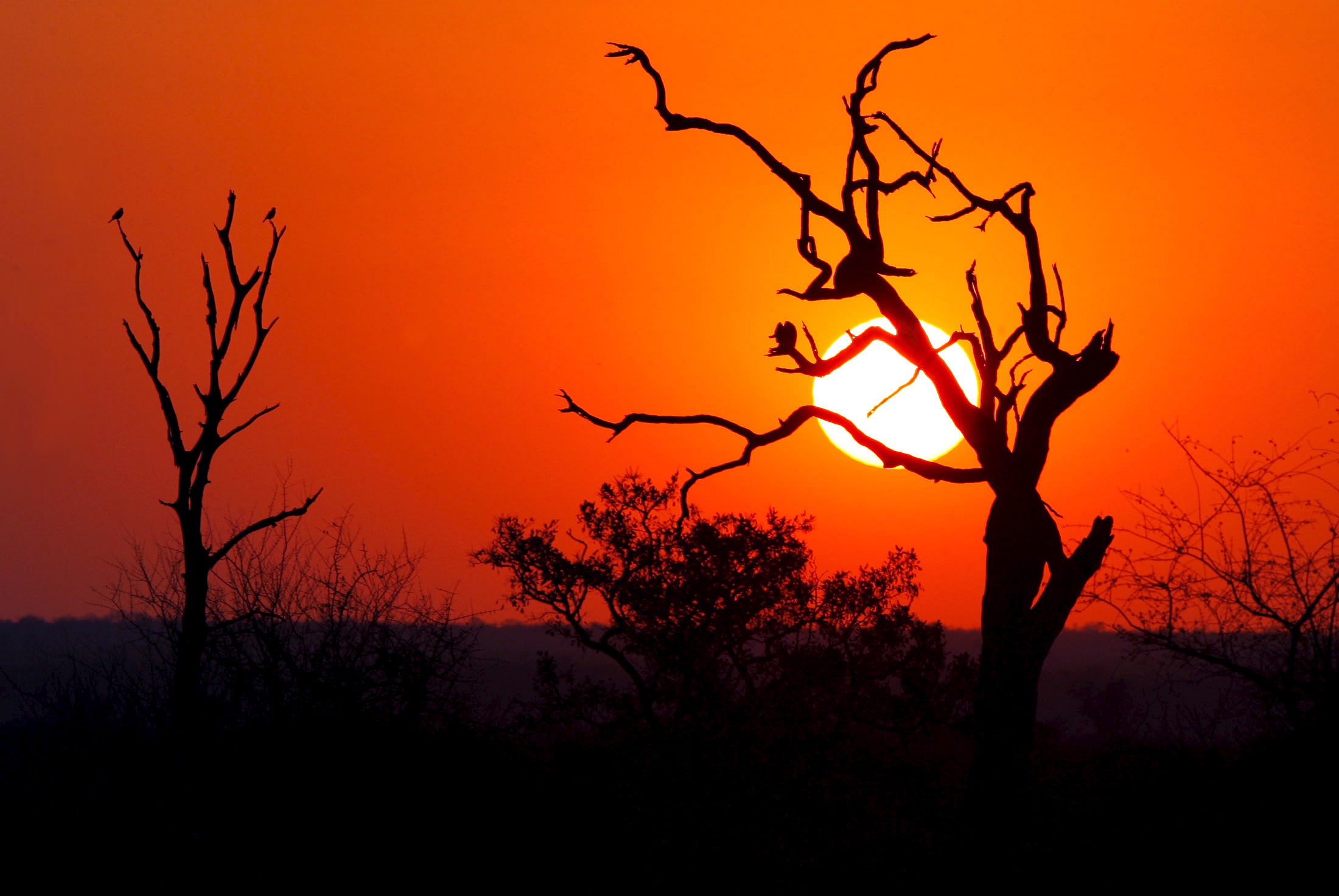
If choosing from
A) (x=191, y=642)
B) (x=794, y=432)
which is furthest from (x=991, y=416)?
(x=191, y=642)

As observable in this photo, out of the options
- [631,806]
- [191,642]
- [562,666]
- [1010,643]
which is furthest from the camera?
[562,666]

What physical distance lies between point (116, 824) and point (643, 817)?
536cm

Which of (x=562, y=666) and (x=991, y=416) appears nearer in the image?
(x=991, y=416)

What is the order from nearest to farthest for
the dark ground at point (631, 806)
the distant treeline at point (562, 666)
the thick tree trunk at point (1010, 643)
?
the dark ground at point (631, 806) < the thick tree trunk at point (1010, 643) < the distant treeline at point (562, 666)

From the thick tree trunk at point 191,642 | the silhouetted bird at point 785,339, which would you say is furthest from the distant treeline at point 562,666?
the silhouetted bird at point 785,339

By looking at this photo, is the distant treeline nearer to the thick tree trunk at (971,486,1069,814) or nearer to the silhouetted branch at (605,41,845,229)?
the thick tree trunk at (971,486,1069,814)

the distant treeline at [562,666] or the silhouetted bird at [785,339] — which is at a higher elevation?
the silhouetted bird at [785,339]

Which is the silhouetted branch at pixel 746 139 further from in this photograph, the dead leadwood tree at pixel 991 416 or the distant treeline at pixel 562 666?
the distant treeline at pixel 562 666

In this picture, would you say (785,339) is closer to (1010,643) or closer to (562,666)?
(1010,643)

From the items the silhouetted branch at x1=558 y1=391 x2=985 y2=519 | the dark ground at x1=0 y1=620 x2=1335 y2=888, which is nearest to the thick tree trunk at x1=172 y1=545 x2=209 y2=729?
the dark ground at x1=0 y1=620 x2=1335 y2=888

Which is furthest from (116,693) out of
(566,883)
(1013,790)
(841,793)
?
(1013,790)

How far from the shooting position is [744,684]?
1781 centimetres

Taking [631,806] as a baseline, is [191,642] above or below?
above

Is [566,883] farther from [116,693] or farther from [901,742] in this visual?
[901,742]
